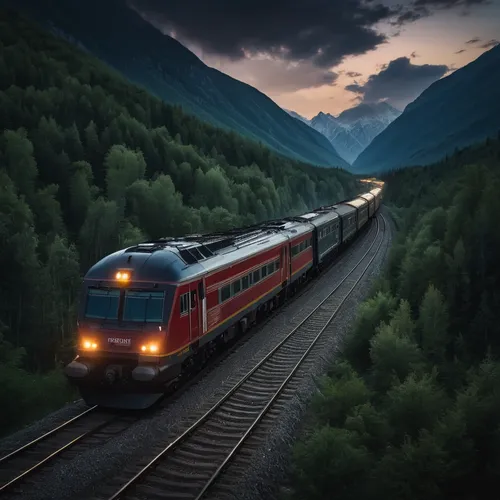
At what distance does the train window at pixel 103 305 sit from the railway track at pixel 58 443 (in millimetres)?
2983

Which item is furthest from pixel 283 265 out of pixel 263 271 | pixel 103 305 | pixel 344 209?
pixel 344 209

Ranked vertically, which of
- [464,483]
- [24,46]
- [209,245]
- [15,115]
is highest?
[24,46]

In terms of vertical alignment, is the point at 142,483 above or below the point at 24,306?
above

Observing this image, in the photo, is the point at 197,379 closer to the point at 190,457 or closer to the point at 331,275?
the point at 190,457

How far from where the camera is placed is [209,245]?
21234 millimetres

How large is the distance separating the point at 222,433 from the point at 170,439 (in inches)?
58.8

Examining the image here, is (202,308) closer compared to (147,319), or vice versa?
(147,319)

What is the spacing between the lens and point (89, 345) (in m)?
16.6

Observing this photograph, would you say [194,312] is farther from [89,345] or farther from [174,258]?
[89,345]

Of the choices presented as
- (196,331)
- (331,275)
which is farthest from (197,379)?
(331,275)

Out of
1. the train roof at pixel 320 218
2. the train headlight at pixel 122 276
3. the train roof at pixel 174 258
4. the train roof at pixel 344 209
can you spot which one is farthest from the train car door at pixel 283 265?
the train roof at pixel 344 209

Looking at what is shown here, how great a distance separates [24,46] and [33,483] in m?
119

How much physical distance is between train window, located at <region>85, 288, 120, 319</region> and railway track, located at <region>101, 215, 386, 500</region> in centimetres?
430

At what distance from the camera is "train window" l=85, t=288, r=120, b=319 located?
16719 millimetres
